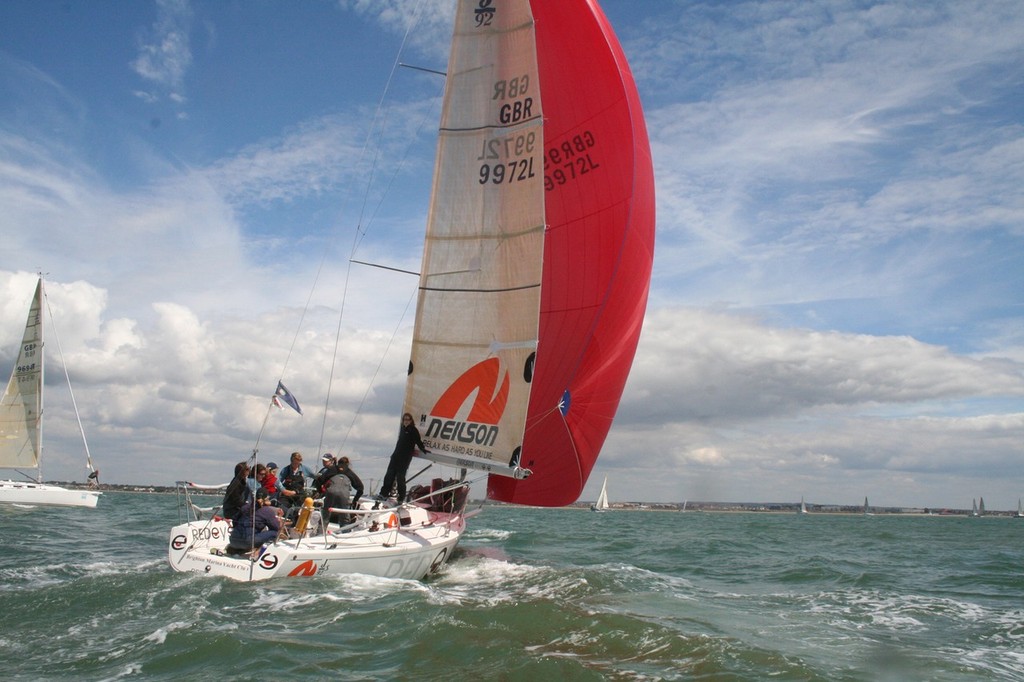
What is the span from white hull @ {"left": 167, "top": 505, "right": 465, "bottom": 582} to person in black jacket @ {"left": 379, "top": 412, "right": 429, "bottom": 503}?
0.61 m

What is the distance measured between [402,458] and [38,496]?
23237mm

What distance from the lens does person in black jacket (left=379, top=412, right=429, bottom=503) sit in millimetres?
11562

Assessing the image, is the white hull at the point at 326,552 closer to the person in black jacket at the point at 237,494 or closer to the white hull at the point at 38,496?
the person in black jacket at the point at 237,494

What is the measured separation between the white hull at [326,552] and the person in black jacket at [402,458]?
2.01ft

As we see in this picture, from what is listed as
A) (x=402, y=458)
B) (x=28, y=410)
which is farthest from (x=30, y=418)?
(x=402, y=458)

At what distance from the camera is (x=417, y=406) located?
12195 mm

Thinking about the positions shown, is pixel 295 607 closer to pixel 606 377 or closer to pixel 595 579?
pixel 595 579

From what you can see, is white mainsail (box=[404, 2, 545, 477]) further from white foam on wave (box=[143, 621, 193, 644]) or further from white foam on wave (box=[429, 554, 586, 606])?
white foam on wave (box=[143, 621, 193, 644])

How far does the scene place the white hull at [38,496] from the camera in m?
28.1

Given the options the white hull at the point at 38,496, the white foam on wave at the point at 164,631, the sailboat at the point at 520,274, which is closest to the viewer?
the white foam on wave at the point at 164,631

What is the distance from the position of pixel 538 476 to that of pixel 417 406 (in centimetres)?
241

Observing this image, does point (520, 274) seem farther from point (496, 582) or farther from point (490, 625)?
point (490, 625)

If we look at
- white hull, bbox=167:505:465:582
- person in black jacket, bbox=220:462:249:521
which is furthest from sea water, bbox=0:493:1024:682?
person in black jacket, bbox=220:462:249:521

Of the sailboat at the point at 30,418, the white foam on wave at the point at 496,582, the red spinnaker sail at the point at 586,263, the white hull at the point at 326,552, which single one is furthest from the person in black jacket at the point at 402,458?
the sailboat at the point at 30,418
